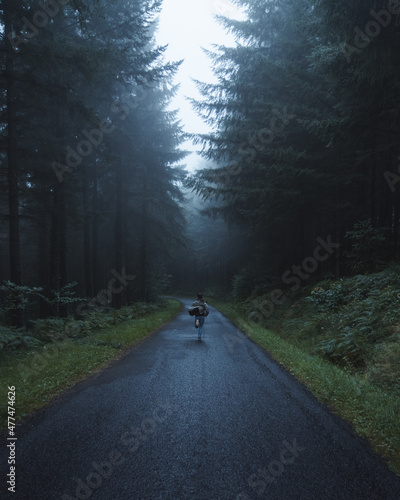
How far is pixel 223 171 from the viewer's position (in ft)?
59.8

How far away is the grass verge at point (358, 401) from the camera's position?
3.85m

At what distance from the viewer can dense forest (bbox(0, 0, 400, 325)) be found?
31.8 feet

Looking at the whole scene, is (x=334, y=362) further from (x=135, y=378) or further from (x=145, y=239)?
(x=145, y=239)

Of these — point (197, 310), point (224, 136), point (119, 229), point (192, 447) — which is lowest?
point (192, 447)

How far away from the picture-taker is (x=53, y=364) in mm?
7113

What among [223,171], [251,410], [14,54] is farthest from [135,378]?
[223,171]

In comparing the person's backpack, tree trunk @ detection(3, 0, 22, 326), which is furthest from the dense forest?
the person's backpack

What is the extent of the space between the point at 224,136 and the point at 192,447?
17839 millimetres

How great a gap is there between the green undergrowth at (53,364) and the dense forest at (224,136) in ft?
6.09

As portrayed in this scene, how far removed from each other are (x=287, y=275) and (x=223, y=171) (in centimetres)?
802

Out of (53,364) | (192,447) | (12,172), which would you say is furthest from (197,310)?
(12,172)

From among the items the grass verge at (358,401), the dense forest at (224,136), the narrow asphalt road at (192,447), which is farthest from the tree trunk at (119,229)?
the grass verge at (358,401)

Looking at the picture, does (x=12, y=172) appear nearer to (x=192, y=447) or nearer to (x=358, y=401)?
(x=192, y=447)

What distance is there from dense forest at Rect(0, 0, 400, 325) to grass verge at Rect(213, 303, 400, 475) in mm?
7676
